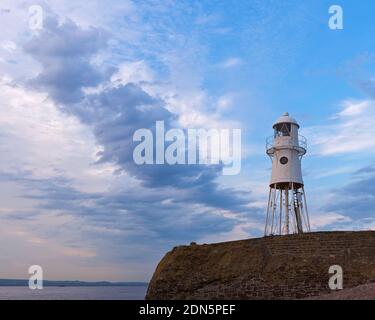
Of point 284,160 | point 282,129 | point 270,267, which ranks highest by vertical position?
point 282,129

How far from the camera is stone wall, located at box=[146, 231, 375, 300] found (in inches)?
871

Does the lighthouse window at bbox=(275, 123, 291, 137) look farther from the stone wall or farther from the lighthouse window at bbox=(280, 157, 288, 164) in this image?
the stone wall

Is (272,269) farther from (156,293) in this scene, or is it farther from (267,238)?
(156,293)

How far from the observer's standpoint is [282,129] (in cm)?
3306

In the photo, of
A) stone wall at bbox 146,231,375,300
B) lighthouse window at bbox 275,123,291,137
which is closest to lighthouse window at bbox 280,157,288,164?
lighthouse window at bbox 275,123,291,137

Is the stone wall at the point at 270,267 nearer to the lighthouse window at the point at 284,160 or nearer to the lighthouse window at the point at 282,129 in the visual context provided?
the lighthouse window at the point at 284,160

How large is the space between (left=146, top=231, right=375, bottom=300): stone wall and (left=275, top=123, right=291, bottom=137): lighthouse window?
1003cm

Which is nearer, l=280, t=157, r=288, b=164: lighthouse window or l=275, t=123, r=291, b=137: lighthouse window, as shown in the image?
l=280, t=157, r=288, b=164: lighthouse window

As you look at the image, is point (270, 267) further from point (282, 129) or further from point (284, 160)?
point (282, 129)

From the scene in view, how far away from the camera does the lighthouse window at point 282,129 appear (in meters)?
32.8

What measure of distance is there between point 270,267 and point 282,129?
12574 mm

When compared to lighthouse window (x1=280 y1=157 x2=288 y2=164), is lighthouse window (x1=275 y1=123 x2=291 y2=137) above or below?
above

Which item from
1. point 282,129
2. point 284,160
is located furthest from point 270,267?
point 282,129
